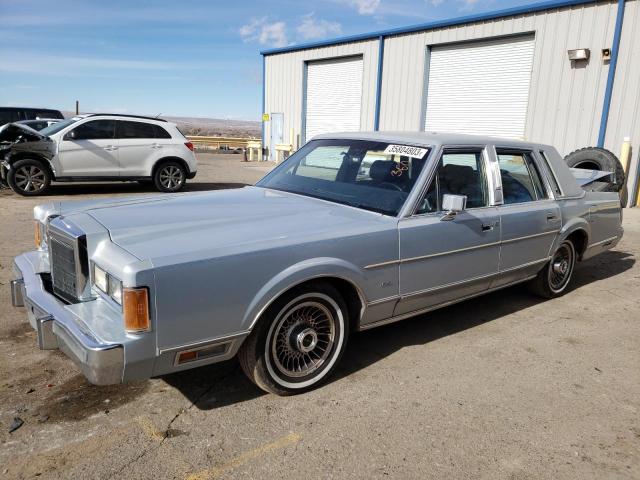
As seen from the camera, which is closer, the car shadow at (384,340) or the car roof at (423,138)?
the car shadow at (384,340)

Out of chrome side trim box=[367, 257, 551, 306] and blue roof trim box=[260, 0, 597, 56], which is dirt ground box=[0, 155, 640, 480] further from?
blue roof trim box=[260, 0, 597, 56]

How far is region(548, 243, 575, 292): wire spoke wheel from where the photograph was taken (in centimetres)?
542

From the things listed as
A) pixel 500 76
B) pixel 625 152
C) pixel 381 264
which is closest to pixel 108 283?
pixel 381 264

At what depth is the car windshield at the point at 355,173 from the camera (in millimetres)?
3957

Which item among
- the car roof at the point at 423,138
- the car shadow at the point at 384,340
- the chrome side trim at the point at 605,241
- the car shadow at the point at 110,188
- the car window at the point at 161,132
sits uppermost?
the car roof at the point at 423,138

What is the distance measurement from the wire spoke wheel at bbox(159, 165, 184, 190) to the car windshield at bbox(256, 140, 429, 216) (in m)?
8.30

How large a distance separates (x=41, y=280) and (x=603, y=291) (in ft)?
18.3

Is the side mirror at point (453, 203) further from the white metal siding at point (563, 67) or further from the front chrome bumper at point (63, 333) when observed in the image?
the white metal siding at point (563, 67)

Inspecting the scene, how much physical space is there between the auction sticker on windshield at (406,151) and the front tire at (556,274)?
2.06 metres

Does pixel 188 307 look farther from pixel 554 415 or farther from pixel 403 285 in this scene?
pixel 554 415

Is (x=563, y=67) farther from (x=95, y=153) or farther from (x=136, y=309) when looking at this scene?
(x=136, y=309)

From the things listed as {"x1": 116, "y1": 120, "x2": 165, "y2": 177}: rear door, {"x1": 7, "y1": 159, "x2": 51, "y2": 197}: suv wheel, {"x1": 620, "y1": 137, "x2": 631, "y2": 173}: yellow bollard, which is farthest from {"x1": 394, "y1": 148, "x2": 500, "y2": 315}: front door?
{"x1": 7, "y1": 159, "x2": 51, "y2": 197}: suv wheel

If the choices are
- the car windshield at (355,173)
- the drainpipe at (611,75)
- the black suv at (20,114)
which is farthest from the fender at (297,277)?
the black suv at (20,114)

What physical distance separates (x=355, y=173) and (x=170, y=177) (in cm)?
912
